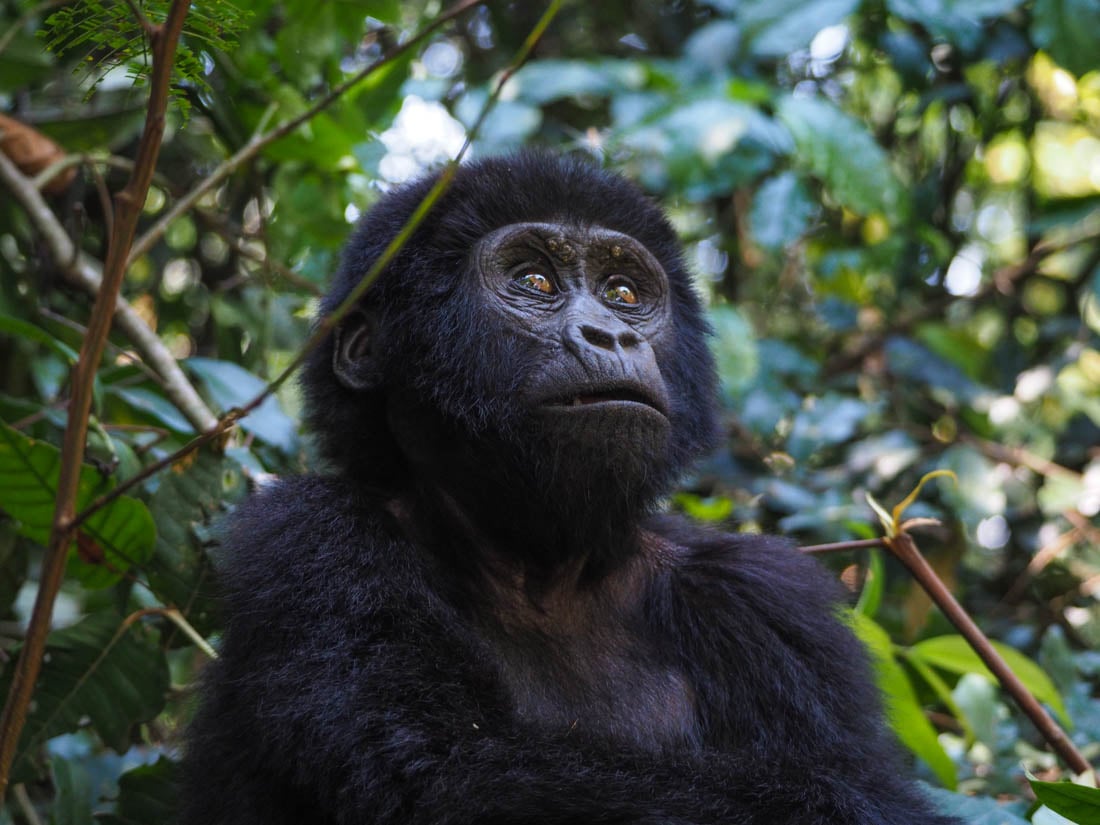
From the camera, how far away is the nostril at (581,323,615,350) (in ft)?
9.78

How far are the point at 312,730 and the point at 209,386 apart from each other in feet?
5.62

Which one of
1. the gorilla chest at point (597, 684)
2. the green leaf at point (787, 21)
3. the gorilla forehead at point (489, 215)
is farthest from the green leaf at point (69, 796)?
the green leaf at point (787, 21)

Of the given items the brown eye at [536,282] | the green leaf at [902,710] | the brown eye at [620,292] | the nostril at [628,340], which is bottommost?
the green leaf at [902,710]

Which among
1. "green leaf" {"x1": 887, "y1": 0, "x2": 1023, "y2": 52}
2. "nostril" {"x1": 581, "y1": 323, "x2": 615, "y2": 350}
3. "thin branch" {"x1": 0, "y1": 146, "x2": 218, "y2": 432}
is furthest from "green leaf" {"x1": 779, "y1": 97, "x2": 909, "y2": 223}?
"thin branch" {"x1": 0, "y1": 146, "x2": 218, "y2": 432}

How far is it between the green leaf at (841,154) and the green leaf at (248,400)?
2.43 meters

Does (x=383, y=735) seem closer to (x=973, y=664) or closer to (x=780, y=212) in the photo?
(x=973, y=664)

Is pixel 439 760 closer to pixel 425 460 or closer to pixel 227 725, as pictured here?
pixel 227 725

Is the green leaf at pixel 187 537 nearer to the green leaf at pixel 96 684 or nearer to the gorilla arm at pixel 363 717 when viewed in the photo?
the green leaf at pixel 96 684

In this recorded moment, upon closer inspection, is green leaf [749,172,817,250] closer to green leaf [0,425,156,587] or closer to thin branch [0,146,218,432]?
thin branch [0,146,218,432]

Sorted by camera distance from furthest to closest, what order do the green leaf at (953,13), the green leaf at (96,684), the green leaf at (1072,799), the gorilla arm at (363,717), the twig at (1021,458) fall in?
the twig at (1021,458)
the green leaf at (953,13)
the green leaf at (96,684)
the gorilla arm at (363,717)
the green leaf at (1072,799)

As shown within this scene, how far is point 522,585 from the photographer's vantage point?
3131 millimetres

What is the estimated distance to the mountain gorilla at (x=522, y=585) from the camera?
8.14 feet

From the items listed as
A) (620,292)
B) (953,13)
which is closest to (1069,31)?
(953,13)

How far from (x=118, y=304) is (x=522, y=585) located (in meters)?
1.62
